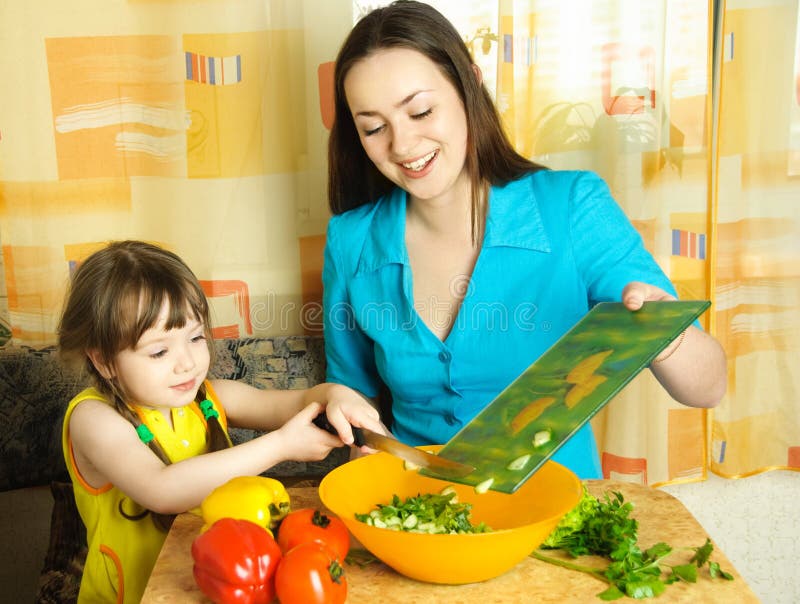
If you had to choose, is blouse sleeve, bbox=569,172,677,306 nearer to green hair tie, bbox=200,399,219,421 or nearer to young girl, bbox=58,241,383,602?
young girl, bbox=58,241,383,602

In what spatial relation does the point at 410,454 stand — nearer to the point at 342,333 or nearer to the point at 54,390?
the point at 342,333

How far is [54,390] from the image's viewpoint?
1.90 m

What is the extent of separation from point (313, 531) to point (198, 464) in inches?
14.0

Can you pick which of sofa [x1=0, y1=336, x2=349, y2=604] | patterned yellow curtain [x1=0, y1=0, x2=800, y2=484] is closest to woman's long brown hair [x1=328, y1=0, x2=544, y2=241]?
patterned yellow curtain [x1=0, y1=0, x2=800, y2=484]

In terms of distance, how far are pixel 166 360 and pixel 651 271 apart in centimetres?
87

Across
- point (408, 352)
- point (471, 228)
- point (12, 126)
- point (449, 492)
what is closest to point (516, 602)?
point (449, 492)

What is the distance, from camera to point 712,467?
6.79ft

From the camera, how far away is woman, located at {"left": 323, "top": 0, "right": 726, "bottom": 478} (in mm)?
1485

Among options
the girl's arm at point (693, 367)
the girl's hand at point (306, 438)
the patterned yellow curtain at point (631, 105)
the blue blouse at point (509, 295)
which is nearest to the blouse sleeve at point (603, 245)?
the blue blouse at point (509, 295)

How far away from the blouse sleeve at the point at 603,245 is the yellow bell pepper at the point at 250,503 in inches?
29.2

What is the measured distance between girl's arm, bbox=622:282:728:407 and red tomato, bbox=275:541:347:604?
0.70 m

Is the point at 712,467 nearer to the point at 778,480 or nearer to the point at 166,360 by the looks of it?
the point at 778,480

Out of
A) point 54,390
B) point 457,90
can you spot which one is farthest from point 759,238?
point 54,390

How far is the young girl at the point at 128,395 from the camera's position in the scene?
1371 millimetres
